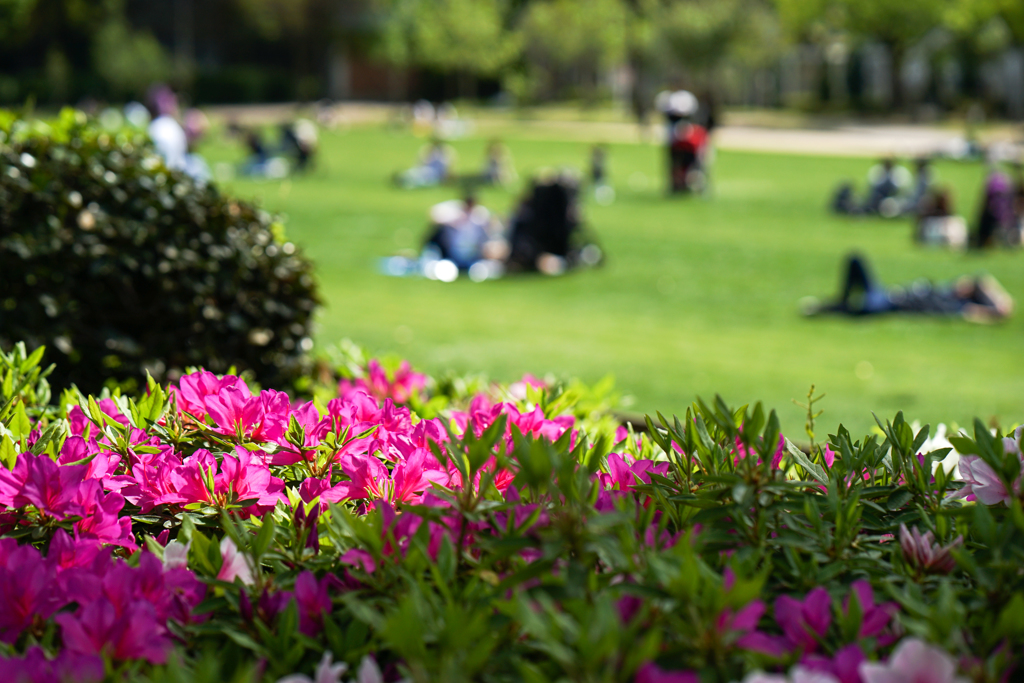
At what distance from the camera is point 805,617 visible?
1.52 meters

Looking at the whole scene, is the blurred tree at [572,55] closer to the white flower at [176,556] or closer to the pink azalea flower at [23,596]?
the white flower at [176,556]

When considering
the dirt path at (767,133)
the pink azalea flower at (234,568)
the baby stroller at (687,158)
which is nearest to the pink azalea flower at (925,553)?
the pink azalea flower at (234,568)

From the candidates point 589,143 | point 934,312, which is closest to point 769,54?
point 589,143

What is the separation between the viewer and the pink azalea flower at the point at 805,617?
150 centimetres

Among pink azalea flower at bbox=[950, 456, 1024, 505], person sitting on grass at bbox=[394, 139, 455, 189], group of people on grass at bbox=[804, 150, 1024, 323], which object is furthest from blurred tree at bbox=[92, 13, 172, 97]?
pink azalea flower at bbox=[950, 456, 1024, 505]

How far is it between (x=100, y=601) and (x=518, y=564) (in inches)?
24.4

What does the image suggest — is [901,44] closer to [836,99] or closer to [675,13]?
[836,99]

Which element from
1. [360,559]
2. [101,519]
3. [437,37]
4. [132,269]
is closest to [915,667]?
[360,559]

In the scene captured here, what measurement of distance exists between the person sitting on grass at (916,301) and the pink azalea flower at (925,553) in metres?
9.26

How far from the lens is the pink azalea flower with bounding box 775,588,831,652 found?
58.9 inches

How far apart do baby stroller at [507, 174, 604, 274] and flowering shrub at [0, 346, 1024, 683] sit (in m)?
11.7

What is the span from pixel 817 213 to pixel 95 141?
18145 mm

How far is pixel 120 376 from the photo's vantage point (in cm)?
450

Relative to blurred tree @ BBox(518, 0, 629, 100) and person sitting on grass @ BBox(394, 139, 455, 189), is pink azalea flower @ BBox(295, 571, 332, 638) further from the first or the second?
blurred tree @ BBox(518, 0, 629, 100)
